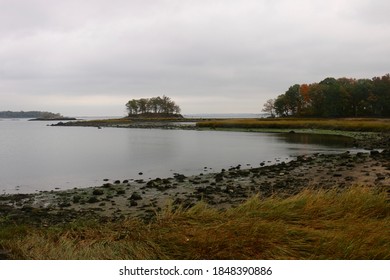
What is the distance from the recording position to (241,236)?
6.04 metres

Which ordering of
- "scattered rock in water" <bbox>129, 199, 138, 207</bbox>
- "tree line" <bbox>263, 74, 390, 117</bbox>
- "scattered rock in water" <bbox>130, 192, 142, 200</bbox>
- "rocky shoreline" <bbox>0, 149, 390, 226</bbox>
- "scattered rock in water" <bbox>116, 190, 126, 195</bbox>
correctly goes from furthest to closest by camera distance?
"tree line" <bbox>263, 74, 390, 117</bbox> → "scattered rock in water" <bbox>116, 190, 126, 195</bbox> → "scattered rock in water" <bbox>130, 192, 142, 200</bbox> → "scattered rock in water" <bbox>129, 199, 138, 207</bbox> → "rocky shoreline" <bbox>0, 149, 390, 226</bbox>

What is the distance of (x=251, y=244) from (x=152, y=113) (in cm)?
19574

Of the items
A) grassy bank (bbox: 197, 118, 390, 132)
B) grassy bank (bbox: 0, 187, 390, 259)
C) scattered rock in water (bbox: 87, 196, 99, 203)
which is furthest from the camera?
grassy bank (bbox: 197, 118, 390, 132)

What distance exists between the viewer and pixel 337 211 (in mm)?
7750

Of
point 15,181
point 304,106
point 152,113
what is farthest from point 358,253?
point 152,113

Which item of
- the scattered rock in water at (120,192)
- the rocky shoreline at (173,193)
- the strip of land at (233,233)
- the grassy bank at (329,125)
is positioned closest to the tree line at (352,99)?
the grassy bank at (329,125)

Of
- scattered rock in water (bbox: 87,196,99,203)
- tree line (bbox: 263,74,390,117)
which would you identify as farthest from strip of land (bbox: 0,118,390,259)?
tree line (bbox: 263,74,390,117)

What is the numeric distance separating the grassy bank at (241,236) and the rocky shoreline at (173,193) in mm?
3221

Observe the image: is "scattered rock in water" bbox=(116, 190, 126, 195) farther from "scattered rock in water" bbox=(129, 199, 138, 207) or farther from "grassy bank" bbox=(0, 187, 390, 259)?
"grassy bank" bbox=(0, 187, 390, 259)

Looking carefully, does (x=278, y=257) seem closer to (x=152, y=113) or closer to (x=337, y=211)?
(x=337, y=211)

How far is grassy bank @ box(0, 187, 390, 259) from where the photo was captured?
18.4 feet

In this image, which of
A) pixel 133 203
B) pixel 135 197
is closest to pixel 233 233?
pixel 133 203

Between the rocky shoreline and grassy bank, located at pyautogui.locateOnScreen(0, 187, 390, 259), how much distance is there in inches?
127

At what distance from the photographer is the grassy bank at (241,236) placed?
5.60 meters
